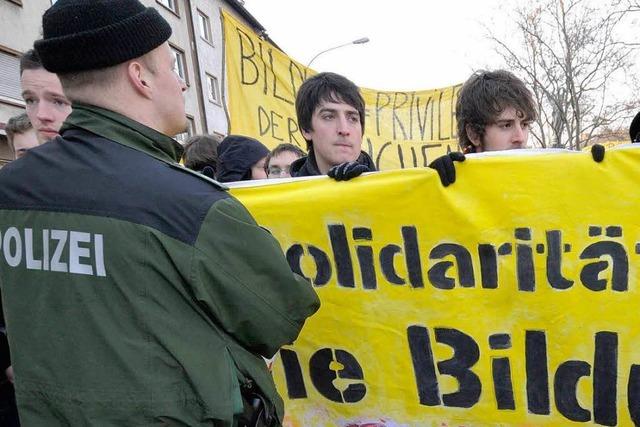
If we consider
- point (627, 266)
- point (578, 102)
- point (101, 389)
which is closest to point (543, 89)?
point (578, 102)

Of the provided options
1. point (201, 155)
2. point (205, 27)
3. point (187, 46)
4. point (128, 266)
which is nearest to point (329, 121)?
point (201, 155)

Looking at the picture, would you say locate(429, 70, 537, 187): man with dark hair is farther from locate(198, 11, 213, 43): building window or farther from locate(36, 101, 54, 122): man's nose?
locate(198, 11, 213, 43): building window

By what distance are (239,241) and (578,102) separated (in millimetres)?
20964

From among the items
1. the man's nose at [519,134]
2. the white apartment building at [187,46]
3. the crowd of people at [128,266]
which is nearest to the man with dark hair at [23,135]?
the crowd of people at [128,266]

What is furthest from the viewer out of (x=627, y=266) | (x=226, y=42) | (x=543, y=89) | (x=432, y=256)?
(x=543, y=89)

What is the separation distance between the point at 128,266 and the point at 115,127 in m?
0.35

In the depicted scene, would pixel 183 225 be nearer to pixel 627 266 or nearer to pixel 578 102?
pixel 627 266

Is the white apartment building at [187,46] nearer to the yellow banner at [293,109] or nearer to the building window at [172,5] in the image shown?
the building window at [172,5]

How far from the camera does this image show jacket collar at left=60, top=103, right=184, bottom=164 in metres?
1.23

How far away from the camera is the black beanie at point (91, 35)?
1.20 m

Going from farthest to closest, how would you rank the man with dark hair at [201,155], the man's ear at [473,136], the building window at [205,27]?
the building window at [205,27] < the man with dark hair at [201,155] < the man's ear at [473,136]

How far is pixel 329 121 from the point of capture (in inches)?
104

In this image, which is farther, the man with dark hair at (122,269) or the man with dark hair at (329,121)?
the man with dark hair at (329,121)

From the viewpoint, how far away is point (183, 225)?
1128 millimetres
